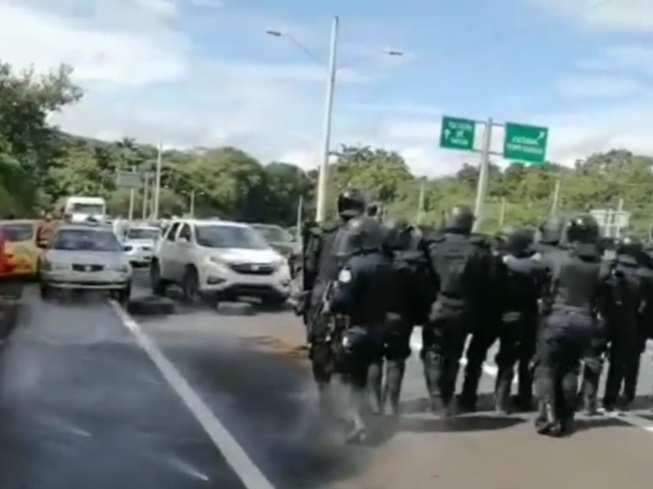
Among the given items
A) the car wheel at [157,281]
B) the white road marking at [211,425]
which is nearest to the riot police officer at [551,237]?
the white road marking at [211,425]

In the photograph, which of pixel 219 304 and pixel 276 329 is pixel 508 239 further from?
pixel 219 304

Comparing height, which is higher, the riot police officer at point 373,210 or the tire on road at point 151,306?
the riot police officer at point 373,210

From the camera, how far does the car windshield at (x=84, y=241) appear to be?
79.6 feet

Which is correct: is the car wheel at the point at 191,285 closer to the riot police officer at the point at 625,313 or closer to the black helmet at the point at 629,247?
the riot police officer at the point at 625,313

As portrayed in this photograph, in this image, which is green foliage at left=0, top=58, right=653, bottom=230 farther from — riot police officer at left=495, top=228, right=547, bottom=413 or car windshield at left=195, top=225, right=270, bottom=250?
riot police officer at left=495, top=228, right=547, bottom=413

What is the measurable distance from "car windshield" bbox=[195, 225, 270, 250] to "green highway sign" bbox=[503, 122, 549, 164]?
14.0 m

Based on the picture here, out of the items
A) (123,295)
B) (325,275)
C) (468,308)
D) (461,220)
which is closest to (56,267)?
(123,295)

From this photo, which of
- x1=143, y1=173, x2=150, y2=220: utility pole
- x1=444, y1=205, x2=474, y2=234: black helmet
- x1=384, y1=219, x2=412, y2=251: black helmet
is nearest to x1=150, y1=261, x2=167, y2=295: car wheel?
x1=384, y1=219, x2=412, y2=251: black helmet

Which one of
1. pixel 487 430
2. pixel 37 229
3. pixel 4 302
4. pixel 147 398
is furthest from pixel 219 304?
pixel 487 430

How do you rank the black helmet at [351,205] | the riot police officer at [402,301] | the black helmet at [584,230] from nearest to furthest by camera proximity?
the riot police officer at [402,301] < the black helmet at [584,230] < the black helmet at [351,205]

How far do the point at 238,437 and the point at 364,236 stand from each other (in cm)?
177

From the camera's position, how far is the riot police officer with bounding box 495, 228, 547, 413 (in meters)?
10.5

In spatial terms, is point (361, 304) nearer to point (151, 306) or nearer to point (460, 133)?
point (151, 306)

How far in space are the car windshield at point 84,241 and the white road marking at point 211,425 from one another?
857cm
